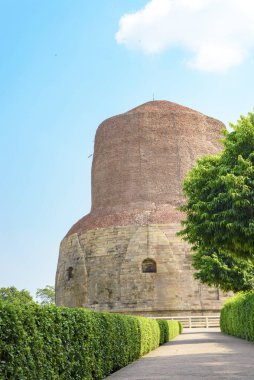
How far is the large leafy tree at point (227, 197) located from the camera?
13.0 metres

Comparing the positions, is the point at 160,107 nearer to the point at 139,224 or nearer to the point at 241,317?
the point at 139,224

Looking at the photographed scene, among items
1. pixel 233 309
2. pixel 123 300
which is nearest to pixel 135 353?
pixel 233 309

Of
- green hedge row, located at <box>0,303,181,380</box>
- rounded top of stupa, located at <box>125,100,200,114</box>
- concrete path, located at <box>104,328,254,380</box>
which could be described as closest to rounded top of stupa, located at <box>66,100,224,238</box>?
rounded top of stupa, located at <box>125,100,200,114</box>

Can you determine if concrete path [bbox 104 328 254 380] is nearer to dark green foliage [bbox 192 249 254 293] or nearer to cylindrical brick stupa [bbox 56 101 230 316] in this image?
dark green foliage [bbox 192 249 254 293]

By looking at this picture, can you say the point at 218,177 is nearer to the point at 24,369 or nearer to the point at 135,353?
the point at 135,353

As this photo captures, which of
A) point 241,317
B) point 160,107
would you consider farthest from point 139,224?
point 241,317

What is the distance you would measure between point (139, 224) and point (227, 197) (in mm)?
20746

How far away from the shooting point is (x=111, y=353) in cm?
874

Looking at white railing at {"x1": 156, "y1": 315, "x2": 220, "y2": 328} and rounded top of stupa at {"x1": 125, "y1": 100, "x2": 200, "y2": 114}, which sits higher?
rounded top of stupa at {"x1": 125, "y1": 100, "x2": 200, "y2": 114}

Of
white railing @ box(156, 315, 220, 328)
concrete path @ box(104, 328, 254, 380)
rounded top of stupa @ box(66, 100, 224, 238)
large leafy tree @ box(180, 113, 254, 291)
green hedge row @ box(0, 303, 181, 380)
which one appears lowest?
white railing @ box(156, 315, 220, 328)

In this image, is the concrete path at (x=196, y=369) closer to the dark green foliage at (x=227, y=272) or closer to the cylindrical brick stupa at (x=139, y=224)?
the dark green foliage at (x=227, y=272)

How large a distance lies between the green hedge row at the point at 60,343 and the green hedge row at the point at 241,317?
6577mm

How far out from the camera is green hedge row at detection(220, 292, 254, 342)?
15.7 metres

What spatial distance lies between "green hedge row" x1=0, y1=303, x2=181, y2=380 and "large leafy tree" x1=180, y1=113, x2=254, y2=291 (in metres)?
4.25
